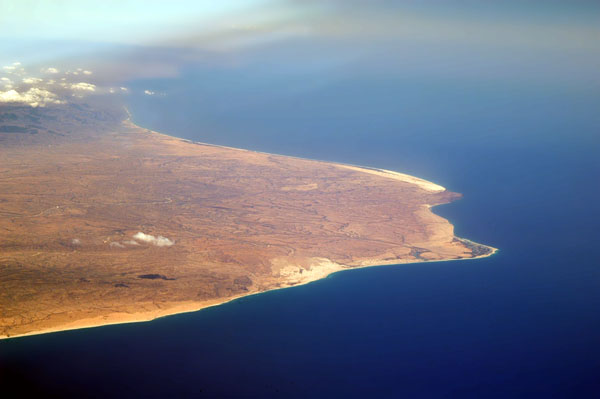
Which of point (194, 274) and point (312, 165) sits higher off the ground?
point (312, 165)

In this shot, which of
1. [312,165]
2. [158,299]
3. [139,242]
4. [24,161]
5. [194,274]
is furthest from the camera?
[312,165]

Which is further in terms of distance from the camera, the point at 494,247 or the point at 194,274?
the point at 494,247

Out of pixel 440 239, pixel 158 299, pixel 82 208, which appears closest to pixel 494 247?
pixel 440 239

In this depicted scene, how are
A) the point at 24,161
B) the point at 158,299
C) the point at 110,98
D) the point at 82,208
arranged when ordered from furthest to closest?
the point at 110,98 < the point at 24,161 < the point at 82,208 < the point at 158,299

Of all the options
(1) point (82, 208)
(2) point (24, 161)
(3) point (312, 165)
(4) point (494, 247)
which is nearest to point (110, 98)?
(2) point (24, 161)

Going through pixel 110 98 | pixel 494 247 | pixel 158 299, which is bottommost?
pixel 158 299

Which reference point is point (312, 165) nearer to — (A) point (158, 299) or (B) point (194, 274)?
(B) point (194, 274)

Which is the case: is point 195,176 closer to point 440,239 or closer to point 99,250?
point 99,250
